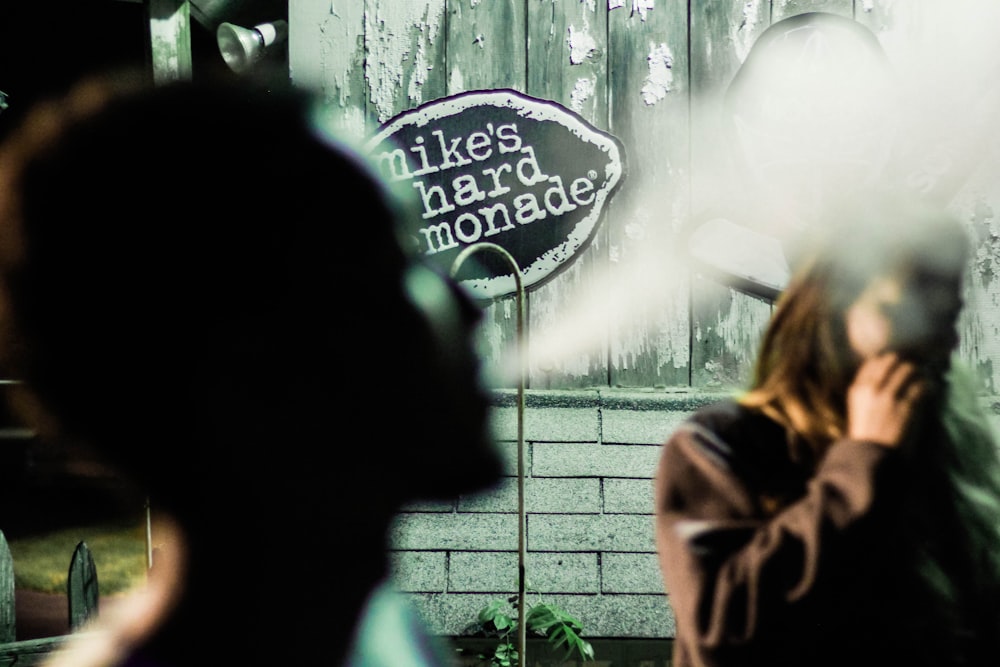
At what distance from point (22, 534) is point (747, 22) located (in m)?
6.47

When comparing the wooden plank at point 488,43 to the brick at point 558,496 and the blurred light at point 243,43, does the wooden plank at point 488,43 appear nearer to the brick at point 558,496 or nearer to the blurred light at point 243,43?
the blurred light at point 243,43

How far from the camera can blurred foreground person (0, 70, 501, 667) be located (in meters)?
0.53

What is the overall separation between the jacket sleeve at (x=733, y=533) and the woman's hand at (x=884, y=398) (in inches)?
1.3

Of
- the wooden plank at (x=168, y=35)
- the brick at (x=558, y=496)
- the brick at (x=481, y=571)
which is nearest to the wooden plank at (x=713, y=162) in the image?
the brick at (x=558, y=496)

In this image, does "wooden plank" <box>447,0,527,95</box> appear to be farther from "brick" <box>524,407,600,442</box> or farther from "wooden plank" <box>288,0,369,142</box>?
"brick" <box>524,407,600,442</box>

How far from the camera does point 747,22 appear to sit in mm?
3316

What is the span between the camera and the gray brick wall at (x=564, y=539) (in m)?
3.21

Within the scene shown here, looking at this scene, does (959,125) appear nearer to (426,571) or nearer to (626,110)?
(626,110)

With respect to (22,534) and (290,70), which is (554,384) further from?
(22,534)

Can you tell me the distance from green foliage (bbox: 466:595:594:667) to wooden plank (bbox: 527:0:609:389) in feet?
2.75

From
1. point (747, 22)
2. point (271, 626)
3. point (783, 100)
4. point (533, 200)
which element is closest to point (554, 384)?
point (533, 200)

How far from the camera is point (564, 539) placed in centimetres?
324

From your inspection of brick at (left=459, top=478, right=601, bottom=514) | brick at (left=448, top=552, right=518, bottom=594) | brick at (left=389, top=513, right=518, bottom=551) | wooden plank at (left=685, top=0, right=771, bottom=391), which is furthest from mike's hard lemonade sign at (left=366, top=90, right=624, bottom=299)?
brick at (left=448, top=552, right=518, bottom=594)

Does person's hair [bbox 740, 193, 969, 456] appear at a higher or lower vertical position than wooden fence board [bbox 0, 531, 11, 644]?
higher
